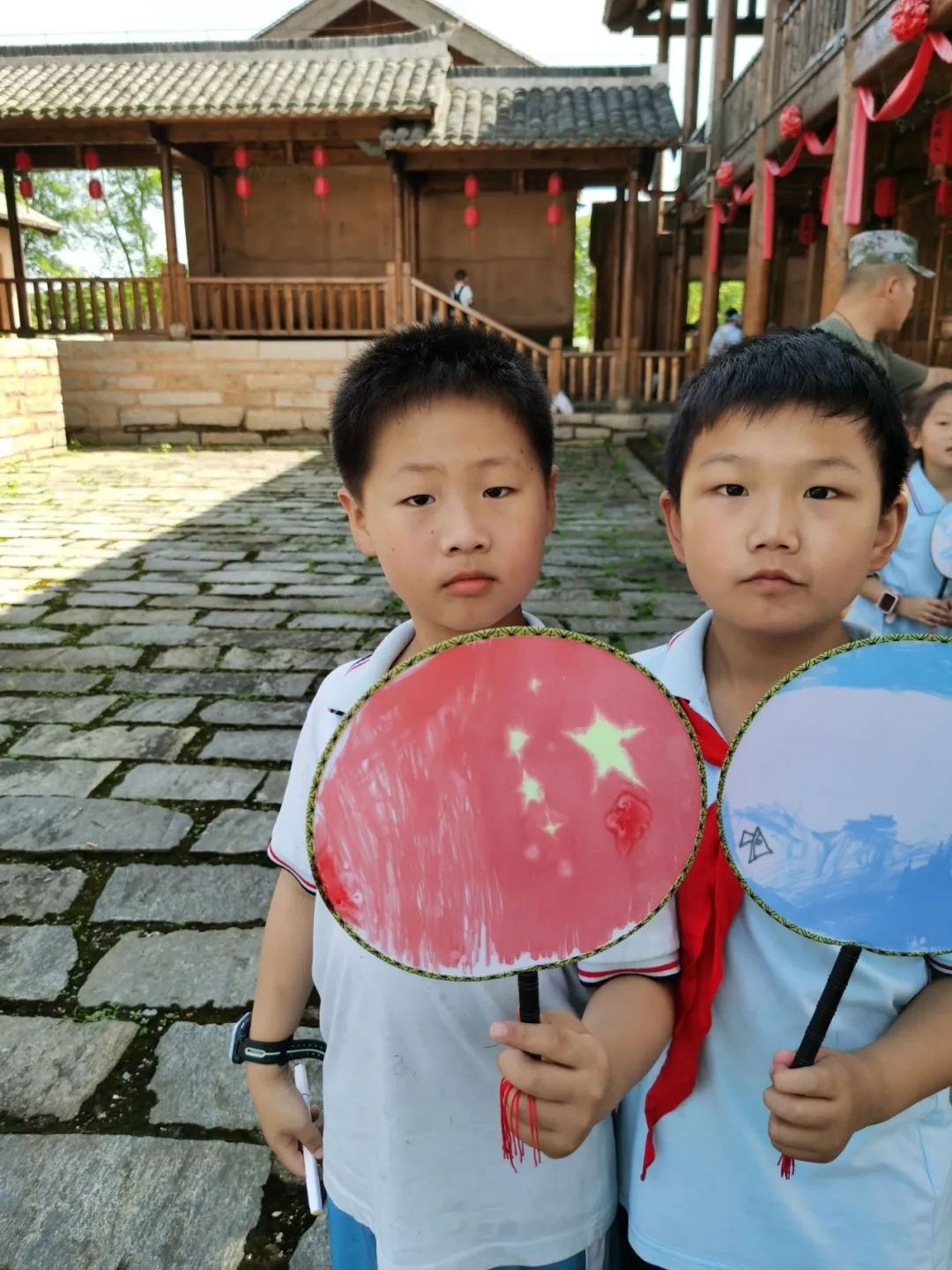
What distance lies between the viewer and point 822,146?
8250 mm

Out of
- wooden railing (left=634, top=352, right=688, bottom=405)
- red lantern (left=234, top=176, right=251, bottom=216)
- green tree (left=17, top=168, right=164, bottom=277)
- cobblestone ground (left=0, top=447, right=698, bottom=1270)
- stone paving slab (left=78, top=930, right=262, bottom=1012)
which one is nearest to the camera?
cobblestone ground (left=0, top=447, right=698, bottom=1270)

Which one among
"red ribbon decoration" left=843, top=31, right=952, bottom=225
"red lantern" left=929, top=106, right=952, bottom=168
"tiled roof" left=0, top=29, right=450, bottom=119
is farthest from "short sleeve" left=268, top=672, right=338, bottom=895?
"tiled roof" left=0, top=29, right=450, bottom=119

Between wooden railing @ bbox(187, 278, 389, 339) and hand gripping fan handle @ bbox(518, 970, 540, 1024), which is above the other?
wooden railing @ bbox(187, 278, 389, 339)

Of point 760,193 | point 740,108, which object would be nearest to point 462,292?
point 740,108

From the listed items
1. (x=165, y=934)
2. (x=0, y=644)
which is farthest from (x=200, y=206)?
(x=165, y=934)

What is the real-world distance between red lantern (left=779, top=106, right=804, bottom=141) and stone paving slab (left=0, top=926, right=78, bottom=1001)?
9001 mm

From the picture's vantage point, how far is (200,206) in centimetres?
1523

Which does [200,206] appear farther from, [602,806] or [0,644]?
[602,806]

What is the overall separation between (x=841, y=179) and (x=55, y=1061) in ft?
25.6

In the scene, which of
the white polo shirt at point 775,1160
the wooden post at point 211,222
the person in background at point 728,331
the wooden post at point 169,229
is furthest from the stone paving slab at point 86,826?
the wooden post at point 211,222

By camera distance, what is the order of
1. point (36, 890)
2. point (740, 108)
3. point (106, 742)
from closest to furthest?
1. point (36, 890)
2. point (106, 742)
3. point (740, 108)

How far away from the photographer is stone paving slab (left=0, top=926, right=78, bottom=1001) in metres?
2.24

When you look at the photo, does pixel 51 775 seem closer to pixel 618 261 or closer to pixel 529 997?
pixel 529 997

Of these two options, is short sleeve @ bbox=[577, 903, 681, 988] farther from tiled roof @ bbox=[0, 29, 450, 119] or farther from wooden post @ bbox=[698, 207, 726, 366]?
tiled roof @ bbox=[0, 29, 450, 119]
